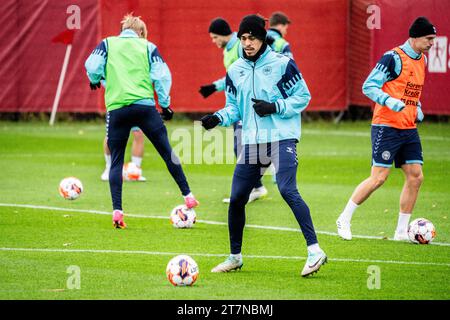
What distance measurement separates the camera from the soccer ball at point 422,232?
1138 centimetres

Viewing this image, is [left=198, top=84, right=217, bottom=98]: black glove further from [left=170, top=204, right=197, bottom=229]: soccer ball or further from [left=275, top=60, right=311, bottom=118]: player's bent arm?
[left=275, top=60, right=311, bottom=118]: player's bent arm

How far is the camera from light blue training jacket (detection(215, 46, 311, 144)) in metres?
9.59

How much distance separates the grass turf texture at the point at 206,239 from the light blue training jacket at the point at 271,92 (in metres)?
1.28

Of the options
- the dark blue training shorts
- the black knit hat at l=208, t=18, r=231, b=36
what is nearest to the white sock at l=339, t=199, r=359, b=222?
the dark blue training shorts

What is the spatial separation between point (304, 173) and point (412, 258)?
26.7 ft

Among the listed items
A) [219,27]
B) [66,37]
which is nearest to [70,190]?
[219,27]

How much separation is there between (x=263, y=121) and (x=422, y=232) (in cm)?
272

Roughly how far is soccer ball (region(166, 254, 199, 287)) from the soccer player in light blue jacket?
0.83 m

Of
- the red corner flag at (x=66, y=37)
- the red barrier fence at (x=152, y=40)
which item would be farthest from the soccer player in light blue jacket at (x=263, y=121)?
the red corner flag at (x=66, y=37)

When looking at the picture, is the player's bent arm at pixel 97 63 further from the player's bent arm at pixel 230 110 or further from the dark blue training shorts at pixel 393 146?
the dark blue training shorts at pixel 393 146

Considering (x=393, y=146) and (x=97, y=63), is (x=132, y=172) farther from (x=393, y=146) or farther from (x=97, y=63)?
(x=393, y=146)

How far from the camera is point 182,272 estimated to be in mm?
8891

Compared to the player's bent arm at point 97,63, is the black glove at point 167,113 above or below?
below
